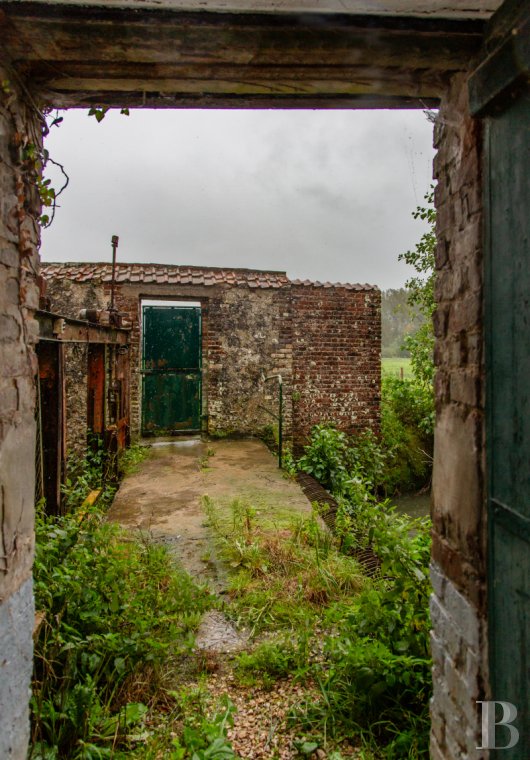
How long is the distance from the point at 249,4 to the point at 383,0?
407 mm

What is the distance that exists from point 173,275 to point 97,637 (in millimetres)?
7104

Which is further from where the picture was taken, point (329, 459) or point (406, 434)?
point (406, 434)

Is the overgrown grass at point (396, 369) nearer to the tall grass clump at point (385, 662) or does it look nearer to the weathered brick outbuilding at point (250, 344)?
the weathered brick outbuilding at point (250, 344)

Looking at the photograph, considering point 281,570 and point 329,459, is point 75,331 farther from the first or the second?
point 329,459

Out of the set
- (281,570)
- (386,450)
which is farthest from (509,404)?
(386,450)

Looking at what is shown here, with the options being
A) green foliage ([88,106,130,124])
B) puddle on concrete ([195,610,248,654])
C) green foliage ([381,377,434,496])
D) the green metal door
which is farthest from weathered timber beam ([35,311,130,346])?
green foliage ([381,377,434,496])

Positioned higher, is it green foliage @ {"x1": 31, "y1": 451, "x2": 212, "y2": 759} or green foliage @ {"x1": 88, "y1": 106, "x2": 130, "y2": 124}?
green foliage @ {"x1": 88, "y1": 106, "x2": 130, "y2": 124}

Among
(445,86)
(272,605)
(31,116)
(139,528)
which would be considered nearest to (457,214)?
(445,86)

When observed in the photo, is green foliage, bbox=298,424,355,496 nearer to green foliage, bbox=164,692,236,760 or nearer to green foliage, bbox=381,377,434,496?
green foliage, bbox=381,377,434,496

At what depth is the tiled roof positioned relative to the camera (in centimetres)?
823

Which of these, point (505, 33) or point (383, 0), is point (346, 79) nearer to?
point (383, 0)

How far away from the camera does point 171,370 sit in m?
8.66
